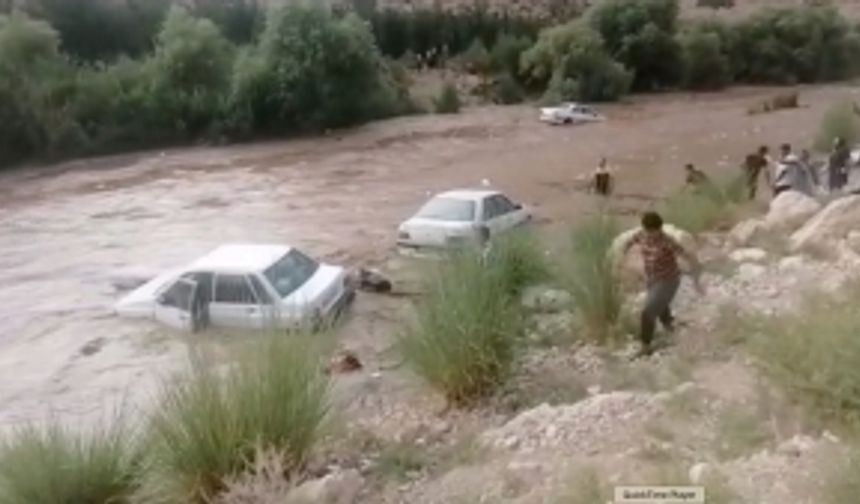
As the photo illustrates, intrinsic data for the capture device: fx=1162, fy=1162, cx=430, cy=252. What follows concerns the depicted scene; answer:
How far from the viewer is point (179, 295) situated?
14.5 metres

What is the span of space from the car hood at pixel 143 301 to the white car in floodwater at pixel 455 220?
14.0 ft

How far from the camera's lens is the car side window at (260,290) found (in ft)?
45.2

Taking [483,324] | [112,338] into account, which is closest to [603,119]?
[112,338]

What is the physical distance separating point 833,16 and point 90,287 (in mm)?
47756

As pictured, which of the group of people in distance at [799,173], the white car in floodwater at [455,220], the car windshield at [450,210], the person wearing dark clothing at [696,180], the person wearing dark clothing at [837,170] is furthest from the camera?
the person wearing dark clothing at [696,180]

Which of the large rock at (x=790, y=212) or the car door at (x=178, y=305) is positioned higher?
the large rock at (x=790, y=212)

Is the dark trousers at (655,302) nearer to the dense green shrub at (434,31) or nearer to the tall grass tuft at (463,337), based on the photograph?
the tall grass tuft at (463,337)

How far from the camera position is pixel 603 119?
41.9 metres

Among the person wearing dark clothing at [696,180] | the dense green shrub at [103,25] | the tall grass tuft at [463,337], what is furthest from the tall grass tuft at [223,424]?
the dense green shrub at [103,25]

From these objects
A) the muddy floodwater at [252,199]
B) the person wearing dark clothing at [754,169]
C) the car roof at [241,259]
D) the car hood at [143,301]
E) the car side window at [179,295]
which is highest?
the person wearing dark clothing at [754,169]

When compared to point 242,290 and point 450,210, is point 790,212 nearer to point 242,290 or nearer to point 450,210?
point 450,210

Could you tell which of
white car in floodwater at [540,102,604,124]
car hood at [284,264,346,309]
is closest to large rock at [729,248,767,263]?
car hood at [284,264,346,309]

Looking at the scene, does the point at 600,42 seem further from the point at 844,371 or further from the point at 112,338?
the point at 844,371

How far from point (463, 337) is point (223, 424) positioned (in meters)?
2.60
